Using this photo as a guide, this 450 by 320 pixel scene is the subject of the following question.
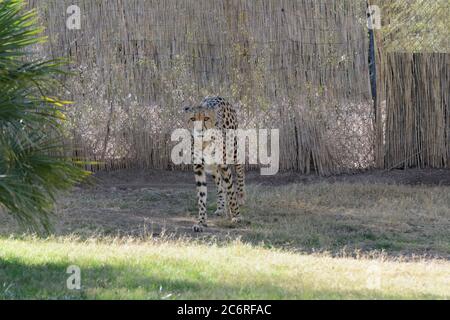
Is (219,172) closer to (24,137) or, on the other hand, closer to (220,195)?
(220,195)

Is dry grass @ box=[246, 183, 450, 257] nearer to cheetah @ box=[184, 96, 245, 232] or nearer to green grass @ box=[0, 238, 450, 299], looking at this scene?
cheetah @ box=[184, 96, 245, 232]

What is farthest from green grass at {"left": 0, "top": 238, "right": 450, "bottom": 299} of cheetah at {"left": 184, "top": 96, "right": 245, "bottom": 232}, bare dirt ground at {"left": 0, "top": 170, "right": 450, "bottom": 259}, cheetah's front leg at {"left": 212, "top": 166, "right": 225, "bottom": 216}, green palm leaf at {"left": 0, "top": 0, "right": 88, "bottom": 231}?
cheetah's front leg at {"left": 212, "top": 166, "right": 225, "bottom": 216}

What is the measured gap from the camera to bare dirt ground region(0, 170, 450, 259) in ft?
26.4

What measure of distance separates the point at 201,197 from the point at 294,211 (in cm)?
125

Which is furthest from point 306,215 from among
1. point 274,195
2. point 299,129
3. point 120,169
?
point 120,169

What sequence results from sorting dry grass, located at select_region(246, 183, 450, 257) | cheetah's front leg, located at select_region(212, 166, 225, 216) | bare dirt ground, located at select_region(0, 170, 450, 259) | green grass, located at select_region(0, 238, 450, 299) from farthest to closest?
cheetah's front leg, located at select_region(212, 166, 225, 216), bare dirt ground, located at select_region(0, 170, 450, 259), dry grass, located at select_region(246, 183, 450, 257), green grass, located at select_region(0, 238, 450, 299)

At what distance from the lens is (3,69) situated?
5582mm

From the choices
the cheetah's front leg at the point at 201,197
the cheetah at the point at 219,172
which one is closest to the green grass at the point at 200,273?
the cheetah's front leg at the point at 201,197

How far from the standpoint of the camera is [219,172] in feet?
31.9

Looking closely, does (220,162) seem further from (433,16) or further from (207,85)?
(433,16)

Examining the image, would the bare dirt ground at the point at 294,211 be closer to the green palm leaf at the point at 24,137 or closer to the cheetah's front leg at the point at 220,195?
the cheetah's front leg at the point at 220,195

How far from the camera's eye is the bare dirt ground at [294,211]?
805 cm

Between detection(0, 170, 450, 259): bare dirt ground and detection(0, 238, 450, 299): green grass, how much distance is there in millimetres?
897

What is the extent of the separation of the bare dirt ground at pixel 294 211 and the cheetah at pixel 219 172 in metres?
0.17
